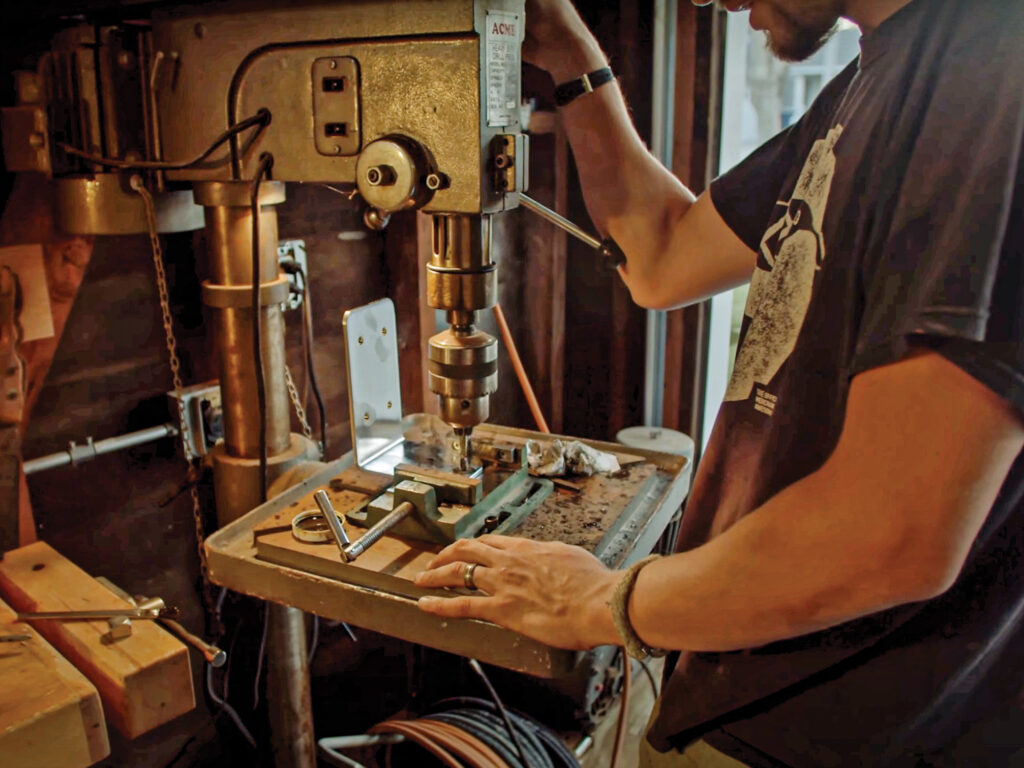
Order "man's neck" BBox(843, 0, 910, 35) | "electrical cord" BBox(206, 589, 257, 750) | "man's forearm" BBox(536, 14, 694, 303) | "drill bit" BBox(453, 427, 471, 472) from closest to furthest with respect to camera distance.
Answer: "man's neck" BBox(843, 0, 910, 35), "drill bit" BBox(453, 427, 471, 472), "man's forearm" BBox(536, 14, 694, 303), "electrical cord" BBox(206, 589, 257, 750)

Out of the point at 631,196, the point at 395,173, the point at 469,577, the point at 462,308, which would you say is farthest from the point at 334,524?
the point at 631,196

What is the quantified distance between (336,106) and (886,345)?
2.06ft

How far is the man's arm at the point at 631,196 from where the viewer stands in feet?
3.91

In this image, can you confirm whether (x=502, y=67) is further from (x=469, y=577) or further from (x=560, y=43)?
(x=469, y=577)

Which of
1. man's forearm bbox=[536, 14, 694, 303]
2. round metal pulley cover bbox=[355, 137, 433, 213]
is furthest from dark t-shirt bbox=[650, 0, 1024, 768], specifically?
round metal pulley cover bbox=[355, 137, 433, 213]

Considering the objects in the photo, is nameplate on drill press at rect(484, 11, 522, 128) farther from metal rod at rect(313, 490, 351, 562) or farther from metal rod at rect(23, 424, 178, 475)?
metal rod at rect(23, 424, 178, 475)

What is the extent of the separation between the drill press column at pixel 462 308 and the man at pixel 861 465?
0.58 feet

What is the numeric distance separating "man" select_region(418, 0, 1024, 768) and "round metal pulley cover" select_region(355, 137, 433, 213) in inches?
14.6

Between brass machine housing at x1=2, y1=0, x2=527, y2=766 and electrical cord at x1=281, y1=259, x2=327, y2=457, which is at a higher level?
brass machine housing at x1=2, y1=0, x2=527, y2=766

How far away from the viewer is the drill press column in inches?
38.0

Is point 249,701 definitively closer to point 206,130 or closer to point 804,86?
point 206,130

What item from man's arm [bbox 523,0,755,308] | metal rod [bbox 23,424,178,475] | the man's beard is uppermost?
the man's beard

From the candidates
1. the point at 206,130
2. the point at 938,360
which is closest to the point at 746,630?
the point at 938,360

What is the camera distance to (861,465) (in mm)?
674
